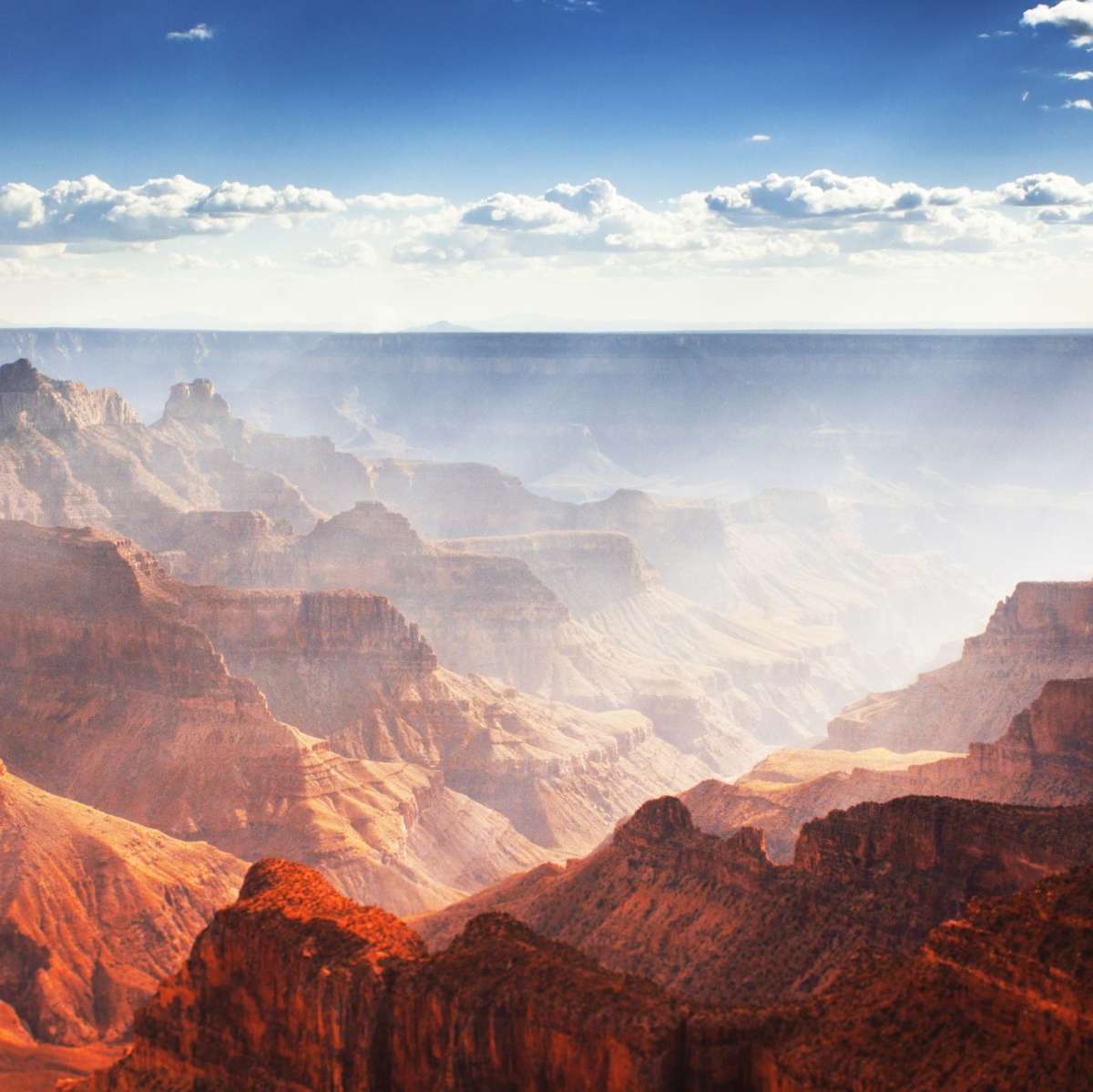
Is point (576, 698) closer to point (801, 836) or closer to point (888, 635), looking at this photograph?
point (888, 635)

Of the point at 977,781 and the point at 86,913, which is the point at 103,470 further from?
the point at 977,781

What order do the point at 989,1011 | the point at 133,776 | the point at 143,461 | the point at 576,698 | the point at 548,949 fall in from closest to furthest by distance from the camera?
the point at 989,1011
the point at 548,949
the point at 133,776
the point at 576,698
the point at 143,461

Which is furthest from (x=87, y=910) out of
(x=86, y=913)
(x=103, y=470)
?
(x=103, y=470)

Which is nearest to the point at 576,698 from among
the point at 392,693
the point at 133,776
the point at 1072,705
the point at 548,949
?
the point at 392,693

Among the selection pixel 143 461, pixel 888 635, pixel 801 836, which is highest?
pixel 143 461

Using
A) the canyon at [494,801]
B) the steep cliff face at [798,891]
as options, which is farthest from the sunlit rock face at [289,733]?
the steep cliff face at [798,891]

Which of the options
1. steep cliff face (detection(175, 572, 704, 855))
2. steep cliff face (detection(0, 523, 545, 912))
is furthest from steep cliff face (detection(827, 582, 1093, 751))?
steep cliff face (detection(0, 523, 545, 912))

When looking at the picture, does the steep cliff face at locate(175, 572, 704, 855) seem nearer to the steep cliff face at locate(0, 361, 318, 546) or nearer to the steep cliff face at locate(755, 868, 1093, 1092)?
the steep cliff face at locate(0, 361, 318, 546)
